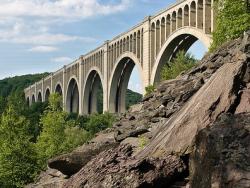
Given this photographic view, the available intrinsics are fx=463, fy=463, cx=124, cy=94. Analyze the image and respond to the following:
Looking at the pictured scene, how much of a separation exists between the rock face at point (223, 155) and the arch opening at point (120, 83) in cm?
6249

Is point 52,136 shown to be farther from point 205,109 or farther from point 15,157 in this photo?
point 205,109

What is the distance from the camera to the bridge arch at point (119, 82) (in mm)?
72438

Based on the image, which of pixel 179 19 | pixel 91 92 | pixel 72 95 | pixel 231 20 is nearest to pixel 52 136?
pixel 231 20

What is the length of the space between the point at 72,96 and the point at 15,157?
258 ft

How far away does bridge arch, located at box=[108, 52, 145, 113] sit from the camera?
72.4 m

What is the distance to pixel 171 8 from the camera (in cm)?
5116

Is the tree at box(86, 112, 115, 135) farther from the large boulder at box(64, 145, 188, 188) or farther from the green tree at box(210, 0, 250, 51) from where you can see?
the large boulder at box(64, 145, 188, 188)

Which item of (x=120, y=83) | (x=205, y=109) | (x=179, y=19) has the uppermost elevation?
(x=179, y=19)

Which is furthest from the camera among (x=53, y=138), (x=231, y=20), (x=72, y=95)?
(x=72, y=95)

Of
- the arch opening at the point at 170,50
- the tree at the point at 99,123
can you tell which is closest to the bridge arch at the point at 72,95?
the tree at the point at 99,123

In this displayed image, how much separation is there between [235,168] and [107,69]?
69.9m

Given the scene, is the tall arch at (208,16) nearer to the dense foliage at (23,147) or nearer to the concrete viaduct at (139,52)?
the concrete viaduct at (139,52)

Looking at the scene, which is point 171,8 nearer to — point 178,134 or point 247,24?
point 247,24

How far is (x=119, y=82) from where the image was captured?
7812 centimetres
